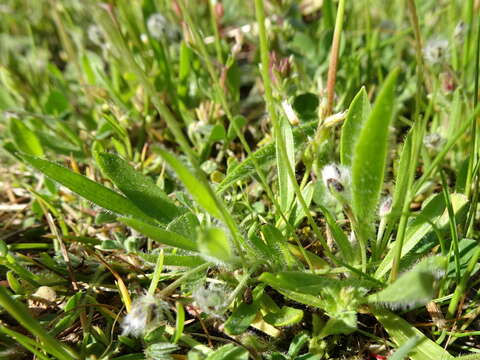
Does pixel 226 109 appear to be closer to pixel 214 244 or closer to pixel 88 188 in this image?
pixel 214 244

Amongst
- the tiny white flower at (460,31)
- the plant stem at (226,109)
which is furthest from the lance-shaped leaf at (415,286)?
the tiny white flower at (460,31)

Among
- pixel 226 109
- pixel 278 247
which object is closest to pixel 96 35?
pixel 226 109

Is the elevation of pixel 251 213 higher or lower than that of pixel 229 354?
higher

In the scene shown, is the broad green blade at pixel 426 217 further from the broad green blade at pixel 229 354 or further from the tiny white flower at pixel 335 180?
the broad green blade at pixel 229 354

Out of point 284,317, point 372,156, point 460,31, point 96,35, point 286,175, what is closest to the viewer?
point 372,156

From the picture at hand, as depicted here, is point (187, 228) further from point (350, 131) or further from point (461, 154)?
point (461, 154)

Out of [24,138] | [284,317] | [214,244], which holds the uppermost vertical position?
[24,138]

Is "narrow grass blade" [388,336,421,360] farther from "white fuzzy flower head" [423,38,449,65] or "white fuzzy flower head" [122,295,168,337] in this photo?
"white fuzzy flower head" [423,38,449,65]

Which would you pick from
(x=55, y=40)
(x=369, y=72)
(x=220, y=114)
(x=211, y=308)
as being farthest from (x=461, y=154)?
(x=55, y=40)
